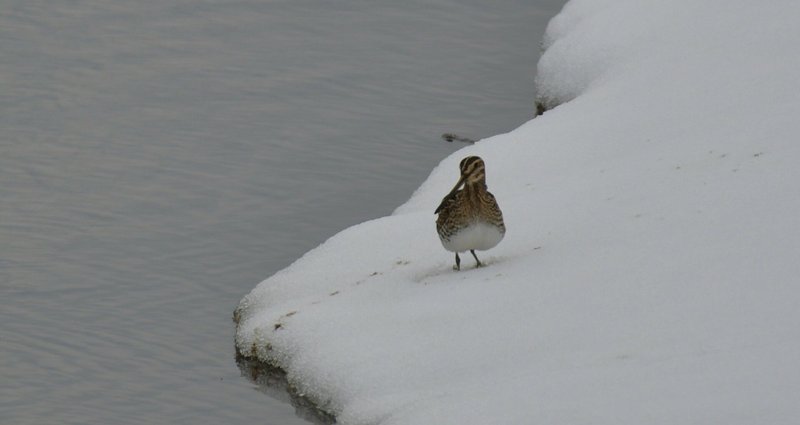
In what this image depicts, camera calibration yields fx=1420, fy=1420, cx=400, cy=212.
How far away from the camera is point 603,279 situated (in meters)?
9.06

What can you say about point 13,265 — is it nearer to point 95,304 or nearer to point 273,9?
point 95,304

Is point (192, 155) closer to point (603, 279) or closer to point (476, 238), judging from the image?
point (476, 238)

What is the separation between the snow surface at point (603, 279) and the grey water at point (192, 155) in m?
1.00

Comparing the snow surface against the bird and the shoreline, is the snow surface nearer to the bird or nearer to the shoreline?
the shoreline

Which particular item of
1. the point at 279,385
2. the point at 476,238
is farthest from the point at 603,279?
the point at 279,385

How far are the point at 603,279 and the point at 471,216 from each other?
45.2 inches

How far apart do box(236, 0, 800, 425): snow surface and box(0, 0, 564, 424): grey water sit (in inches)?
39.4

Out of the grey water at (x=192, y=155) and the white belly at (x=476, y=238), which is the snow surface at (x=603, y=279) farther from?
the grey water at (x=192, y=155)

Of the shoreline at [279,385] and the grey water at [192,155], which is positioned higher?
the grey water at [192,155]

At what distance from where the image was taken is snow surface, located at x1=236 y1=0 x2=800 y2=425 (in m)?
7.51

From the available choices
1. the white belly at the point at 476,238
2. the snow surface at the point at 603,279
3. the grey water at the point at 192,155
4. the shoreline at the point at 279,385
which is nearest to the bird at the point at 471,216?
the white belly at the point at 476,238

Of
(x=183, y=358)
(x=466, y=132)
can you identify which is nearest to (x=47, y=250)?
(x=183, y=358)

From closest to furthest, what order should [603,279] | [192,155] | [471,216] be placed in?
[603,279]
[471,216]
[192,155]

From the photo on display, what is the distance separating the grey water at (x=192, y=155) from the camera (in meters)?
10.8
